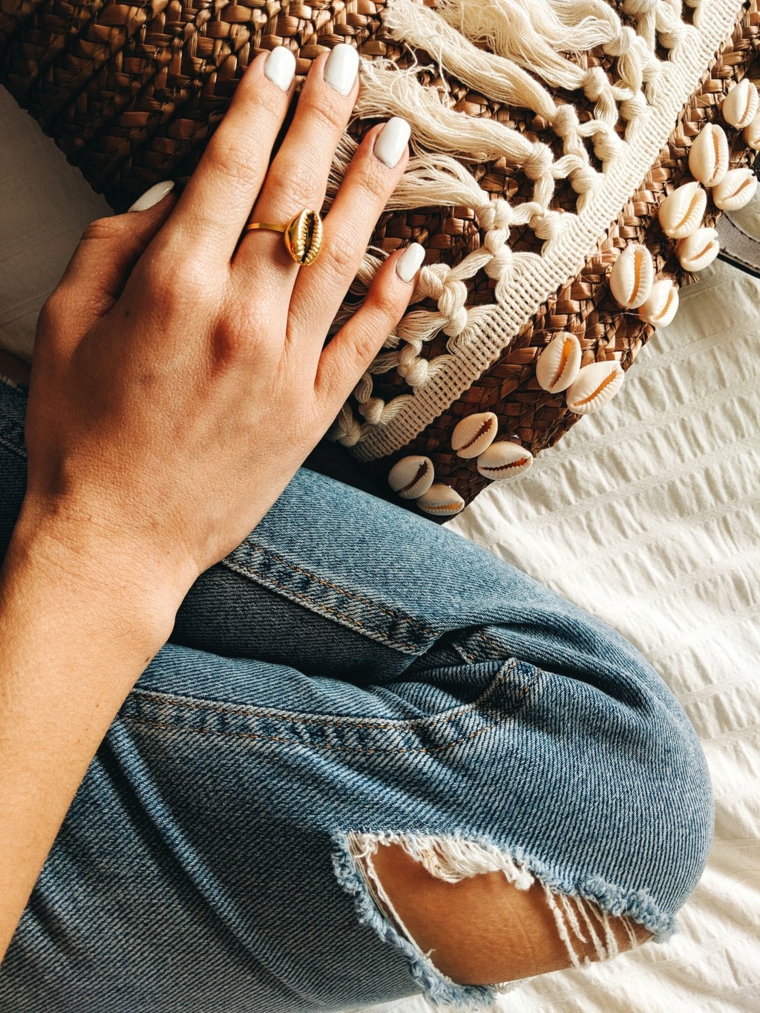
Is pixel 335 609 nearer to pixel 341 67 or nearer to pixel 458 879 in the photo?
pixel 458 879

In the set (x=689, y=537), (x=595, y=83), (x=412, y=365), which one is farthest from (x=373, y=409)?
(x=689, y=537)

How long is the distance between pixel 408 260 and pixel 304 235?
0.08 metres

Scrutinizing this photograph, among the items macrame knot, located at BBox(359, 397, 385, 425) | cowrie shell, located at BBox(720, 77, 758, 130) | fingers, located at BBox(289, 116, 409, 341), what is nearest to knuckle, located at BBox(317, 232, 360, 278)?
fingers, located at BBox(289, 116, 409, 341)

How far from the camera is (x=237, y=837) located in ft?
1.57

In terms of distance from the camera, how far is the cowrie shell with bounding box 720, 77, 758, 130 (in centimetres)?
56

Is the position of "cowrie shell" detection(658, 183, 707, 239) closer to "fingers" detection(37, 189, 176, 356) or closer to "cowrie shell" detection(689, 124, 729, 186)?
"cowrie shell" detection(689, 124, 729, 186)

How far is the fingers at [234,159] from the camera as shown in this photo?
0.46 metres

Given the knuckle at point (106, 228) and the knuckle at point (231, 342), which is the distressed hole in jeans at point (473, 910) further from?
the knuckle at point (106, 228)

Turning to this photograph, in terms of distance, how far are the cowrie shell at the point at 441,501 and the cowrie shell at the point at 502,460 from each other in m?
0.03

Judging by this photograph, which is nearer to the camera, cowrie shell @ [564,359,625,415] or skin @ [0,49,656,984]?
skin @ [0,49,656,984]

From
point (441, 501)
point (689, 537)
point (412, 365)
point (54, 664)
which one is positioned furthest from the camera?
point (689, 537)

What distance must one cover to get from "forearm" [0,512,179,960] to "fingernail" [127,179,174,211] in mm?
213

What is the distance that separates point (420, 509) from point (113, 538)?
0.29m

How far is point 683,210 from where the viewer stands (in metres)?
0.56
